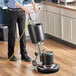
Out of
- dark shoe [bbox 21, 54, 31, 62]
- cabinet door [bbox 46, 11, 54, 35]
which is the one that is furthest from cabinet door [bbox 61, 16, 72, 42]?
dark shoe [bbox 21, 54, 31, 62]

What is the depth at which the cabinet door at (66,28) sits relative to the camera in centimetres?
562

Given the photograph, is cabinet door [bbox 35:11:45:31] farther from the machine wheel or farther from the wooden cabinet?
the machine wheel

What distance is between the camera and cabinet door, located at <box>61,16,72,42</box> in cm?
562

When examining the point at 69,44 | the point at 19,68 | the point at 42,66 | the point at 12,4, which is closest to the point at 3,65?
the point at 19,68

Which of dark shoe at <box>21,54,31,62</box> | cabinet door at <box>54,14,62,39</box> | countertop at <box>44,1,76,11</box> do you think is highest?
countertop at <box>44,1,76,11</box>

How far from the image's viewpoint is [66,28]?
226 inches


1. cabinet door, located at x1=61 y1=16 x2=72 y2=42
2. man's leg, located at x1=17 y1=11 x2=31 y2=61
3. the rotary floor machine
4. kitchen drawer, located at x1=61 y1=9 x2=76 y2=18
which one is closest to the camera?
the rotary floor machine

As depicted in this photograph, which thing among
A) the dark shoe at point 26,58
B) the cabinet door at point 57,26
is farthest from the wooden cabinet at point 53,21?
the dark shoe at point 26,58

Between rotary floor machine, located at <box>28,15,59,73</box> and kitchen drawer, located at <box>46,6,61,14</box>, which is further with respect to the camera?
Answer: kitchen drawer, located at <box>46,6,61,14</box>

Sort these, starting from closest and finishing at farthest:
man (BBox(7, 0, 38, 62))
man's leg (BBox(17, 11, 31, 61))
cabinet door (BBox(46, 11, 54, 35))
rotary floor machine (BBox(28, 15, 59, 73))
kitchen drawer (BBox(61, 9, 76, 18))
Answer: rotary floor machine (BBox(28, 15, 59, 73)) → man (BBox(7, 0, 38, 62)) → man's leg (BBox(17, 11, 31, 61)) → kitchen drawer (BBox(61, 9, 76, 18)) → cabinet door (BBox(46, 11, 54, 35))

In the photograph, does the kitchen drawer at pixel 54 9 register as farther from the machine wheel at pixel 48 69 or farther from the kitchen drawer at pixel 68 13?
the machine wheel at pixel 48 69

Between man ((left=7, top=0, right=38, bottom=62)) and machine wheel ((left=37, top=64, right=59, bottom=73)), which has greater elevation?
man ((left=7, top=0, right=38, bottom=62))

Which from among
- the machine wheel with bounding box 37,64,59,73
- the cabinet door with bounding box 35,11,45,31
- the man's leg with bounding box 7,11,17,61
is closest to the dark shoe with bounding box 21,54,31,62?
the man's leg with bounding box 7,11,17,61

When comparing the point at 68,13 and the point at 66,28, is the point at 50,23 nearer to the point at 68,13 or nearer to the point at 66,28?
the point at 66,28
